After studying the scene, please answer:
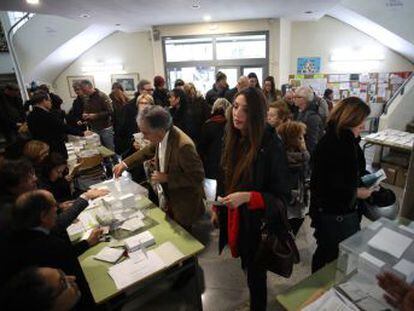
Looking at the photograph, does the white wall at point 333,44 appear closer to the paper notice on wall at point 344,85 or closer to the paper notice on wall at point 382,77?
the paper notice on wall at point 382,77

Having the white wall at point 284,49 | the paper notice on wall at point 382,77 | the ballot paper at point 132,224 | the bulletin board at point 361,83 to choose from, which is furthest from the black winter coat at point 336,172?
the paper notice on wall at point 382,77

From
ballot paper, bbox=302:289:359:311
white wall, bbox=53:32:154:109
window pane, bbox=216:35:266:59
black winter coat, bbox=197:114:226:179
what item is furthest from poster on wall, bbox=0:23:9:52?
ballot paper, bbox=302:289:359:311

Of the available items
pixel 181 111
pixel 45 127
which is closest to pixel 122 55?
pixel 45 127

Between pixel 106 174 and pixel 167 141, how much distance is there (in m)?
2.14

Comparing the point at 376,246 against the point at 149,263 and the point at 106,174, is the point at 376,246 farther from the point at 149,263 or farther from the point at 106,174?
the point at 106,174

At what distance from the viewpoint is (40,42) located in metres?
7.79

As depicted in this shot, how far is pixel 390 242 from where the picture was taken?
1.32 meters

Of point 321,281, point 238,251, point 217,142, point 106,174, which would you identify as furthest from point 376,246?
point 106,174

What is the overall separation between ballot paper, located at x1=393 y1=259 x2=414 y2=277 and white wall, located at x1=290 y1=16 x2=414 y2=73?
7.36 m

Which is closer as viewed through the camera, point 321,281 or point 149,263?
point 321,281

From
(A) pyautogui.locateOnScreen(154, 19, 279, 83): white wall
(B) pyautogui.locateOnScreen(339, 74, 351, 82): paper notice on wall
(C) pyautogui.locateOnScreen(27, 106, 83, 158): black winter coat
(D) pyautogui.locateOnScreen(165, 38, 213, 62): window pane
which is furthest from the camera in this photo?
(D) pyautogui.locateOnScreen(165, 38, 213, 62): window pane

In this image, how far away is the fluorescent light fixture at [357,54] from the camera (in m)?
7.18

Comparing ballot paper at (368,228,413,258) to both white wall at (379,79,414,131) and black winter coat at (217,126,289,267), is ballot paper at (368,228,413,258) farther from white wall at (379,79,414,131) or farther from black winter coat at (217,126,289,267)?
white wall at (379,79,414,131)

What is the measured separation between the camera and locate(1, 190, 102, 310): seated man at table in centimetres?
124
